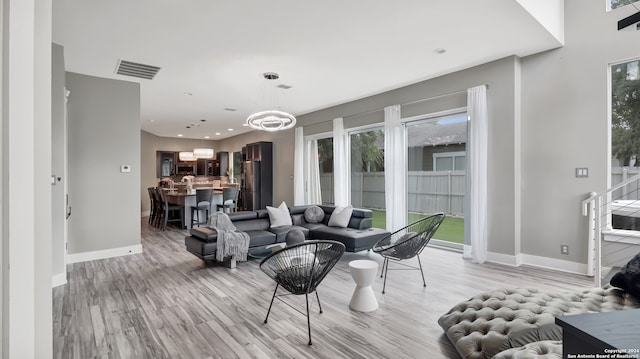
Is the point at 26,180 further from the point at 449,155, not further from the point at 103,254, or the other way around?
the point at 449,155

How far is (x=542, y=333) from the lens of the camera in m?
2.01

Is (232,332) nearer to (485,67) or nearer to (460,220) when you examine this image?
(460,220)

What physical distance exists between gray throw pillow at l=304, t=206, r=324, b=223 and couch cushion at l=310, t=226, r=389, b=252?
0.54 m

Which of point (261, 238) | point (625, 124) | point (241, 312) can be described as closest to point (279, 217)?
point (261, 238)

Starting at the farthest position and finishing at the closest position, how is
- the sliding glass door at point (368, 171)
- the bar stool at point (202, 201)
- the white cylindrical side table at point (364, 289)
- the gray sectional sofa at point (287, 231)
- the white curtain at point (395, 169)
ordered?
the bar stool at point (202, 201) → the sliding glass door at point (368, 171) → the white curtain at point (395, 169) → the gray sectional sofa at point (287, 231) → the white cylindrical side table at point (364, 289)

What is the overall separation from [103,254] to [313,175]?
192 inches

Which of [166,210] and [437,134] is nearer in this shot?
[437,134]

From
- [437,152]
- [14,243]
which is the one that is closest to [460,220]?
[437,152]

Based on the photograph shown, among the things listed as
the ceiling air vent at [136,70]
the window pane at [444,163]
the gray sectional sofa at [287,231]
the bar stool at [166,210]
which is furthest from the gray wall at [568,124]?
the bar stool at [166,210]

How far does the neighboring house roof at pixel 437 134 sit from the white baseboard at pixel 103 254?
5414mm

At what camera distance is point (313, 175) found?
8.48 metres

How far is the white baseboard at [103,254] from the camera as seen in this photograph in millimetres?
5027

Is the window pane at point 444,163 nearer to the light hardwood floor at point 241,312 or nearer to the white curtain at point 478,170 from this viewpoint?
the white curtain at point 478,170

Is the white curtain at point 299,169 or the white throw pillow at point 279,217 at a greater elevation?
the white curtain at point 299,169
